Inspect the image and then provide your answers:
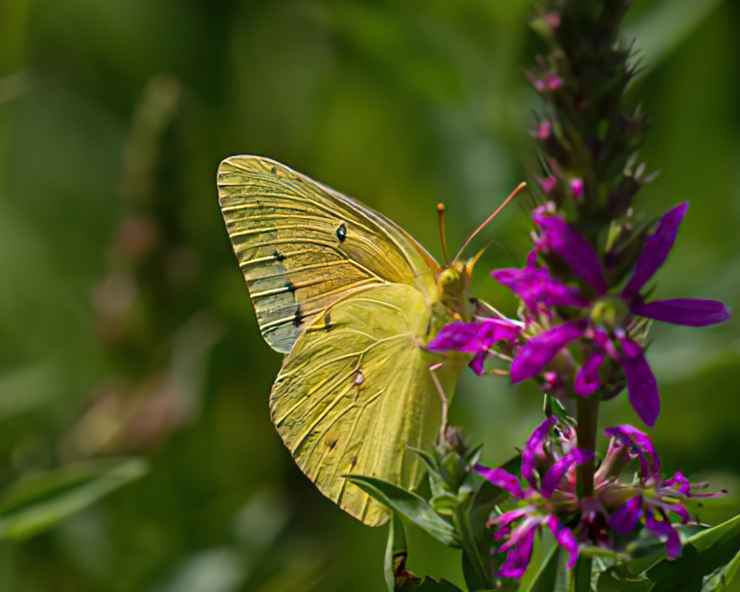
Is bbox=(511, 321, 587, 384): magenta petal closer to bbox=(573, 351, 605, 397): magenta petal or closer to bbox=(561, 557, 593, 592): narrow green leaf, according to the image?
bbox=(573, 351, 605, 397): magenta petal

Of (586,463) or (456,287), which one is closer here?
(586,463)

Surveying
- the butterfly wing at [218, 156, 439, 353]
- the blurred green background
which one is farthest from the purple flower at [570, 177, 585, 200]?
the blurred green background

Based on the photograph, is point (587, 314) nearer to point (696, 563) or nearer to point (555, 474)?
point (555, 474)

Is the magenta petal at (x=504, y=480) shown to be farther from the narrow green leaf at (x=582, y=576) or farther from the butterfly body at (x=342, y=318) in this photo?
the butterfly body at (x=342, y=318)

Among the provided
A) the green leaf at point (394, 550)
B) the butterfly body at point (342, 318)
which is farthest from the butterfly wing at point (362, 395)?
the green leaf at point (394, 550)

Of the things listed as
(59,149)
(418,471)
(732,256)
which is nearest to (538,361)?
(418,471)

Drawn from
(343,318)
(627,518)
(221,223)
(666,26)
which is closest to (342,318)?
(343,318)
